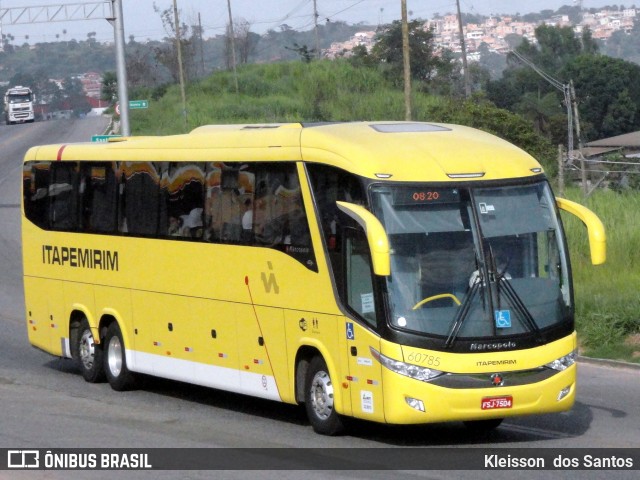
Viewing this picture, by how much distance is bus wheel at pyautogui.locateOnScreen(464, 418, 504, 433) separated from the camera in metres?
12.1

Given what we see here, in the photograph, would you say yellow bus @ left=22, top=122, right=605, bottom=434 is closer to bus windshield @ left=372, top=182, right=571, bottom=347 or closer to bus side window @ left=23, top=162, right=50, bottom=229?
bus windshield @ left=372, top=182, right=571, bottom=347

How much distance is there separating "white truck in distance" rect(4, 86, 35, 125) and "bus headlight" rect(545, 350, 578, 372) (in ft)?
291

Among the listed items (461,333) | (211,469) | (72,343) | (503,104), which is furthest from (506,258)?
(503,104)

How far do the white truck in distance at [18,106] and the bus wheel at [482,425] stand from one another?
289 ft

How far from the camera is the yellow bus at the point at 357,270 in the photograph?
11.0 meters

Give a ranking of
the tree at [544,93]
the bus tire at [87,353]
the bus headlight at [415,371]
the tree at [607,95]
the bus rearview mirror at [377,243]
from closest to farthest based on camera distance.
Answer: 1. the bus rearview mirror at [377,243]
2. the bus headlight at [415,371]
3. the bus tire at [87,353]
4. the tree at [544,93]
5. the tree at [607,95]

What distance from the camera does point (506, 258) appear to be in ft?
36.9

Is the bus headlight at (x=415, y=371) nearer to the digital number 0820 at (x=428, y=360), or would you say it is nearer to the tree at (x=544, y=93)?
the digital number 0820 at (x=428, y=360)

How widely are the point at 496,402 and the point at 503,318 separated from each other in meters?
0.79

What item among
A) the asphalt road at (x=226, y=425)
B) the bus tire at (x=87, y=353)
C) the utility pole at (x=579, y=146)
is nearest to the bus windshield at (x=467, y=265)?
the asphalt road at (x=226, y=425)

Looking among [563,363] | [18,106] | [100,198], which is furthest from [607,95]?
[563,363]

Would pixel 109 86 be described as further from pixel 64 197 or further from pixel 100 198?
pixel 100 198

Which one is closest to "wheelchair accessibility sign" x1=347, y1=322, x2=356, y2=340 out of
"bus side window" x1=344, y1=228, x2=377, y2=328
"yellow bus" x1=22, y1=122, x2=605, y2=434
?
"yellow bus" x1=22, y1=122, x2=605, y2=434

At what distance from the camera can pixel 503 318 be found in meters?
11.1
